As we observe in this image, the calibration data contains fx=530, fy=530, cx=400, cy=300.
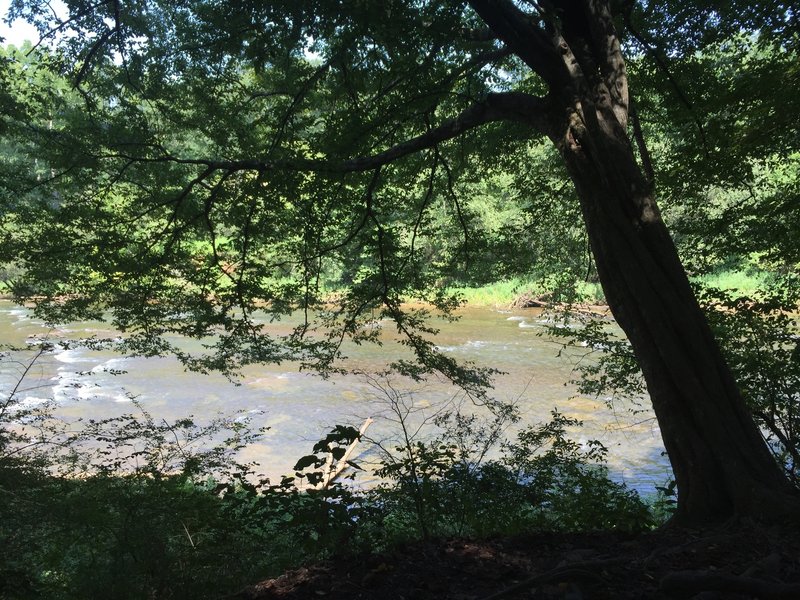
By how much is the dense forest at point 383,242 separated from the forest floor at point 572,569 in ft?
0.46

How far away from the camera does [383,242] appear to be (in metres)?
5.04

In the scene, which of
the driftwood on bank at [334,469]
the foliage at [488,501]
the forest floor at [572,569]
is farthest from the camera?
the foliage at [488,501]

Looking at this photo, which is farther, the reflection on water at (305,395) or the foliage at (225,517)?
the reflection on water at (305,395)

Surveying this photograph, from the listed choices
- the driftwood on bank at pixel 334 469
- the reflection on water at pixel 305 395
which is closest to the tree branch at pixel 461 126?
the driftwood on bank at pixel 334 469

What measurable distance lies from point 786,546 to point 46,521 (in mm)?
4520

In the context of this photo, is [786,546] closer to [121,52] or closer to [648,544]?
[648,544]

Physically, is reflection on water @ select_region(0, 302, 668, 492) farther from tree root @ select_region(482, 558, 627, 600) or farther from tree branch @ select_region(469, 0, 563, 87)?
tree root @ select_region(482, 558, 627, 600)

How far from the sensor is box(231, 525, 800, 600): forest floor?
6.47ft

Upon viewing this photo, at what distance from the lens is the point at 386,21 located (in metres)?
3.37

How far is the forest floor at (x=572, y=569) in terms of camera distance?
1.97 m

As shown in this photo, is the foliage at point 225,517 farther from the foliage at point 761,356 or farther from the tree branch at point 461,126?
the tree branch at point 461,126

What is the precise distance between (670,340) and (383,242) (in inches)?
107

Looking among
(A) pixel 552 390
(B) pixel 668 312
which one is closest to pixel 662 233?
(B) pixel 668 312

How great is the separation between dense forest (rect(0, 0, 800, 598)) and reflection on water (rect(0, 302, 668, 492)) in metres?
1.99
